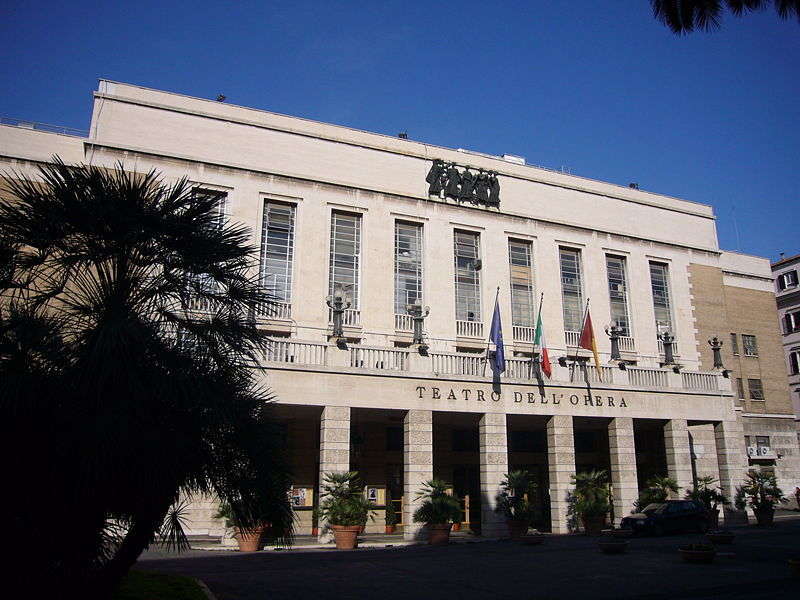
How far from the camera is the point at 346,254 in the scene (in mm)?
31859

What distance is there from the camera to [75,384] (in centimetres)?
820

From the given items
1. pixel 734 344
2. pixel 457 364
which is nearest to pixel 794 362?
pixel 734 344

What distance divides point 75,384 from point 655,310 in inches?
1406

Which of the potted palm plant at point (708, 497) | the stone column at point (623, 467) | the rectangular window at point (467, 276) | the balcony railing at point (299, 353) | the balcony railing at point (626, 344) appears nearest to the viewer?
the balcony railing at point (299, 353)

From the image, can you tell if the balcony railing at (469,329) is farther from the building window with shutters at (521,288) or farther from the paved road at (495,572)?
the paved road at (495,572)

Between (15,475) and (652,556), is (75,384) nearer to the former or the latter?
(15,475)

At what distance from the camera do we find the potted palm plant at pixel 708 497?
95.6 feet

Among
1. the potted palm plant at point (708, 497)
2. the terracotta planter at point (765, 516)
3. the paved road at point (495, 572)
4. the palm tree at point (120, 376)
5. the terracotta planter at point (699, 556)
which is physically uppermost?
the palm tree at point (120, 376)

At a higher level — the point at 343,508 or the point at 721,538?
the point at 343,508

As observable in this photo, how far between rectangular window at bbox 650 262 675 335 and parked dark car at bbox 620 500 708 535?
1223 cm

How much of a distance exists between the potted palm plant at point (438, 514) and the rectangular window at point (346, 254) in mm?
9793

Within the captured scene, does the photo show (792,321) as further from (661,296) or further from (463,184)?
(463,184)

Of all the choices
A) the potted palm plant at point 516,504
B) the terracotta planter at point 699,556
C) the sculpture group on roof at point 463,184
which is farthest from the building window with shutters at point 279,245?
the terracotta planter at point 699,556

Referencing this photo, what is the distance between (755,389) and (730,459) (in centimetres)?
1305
